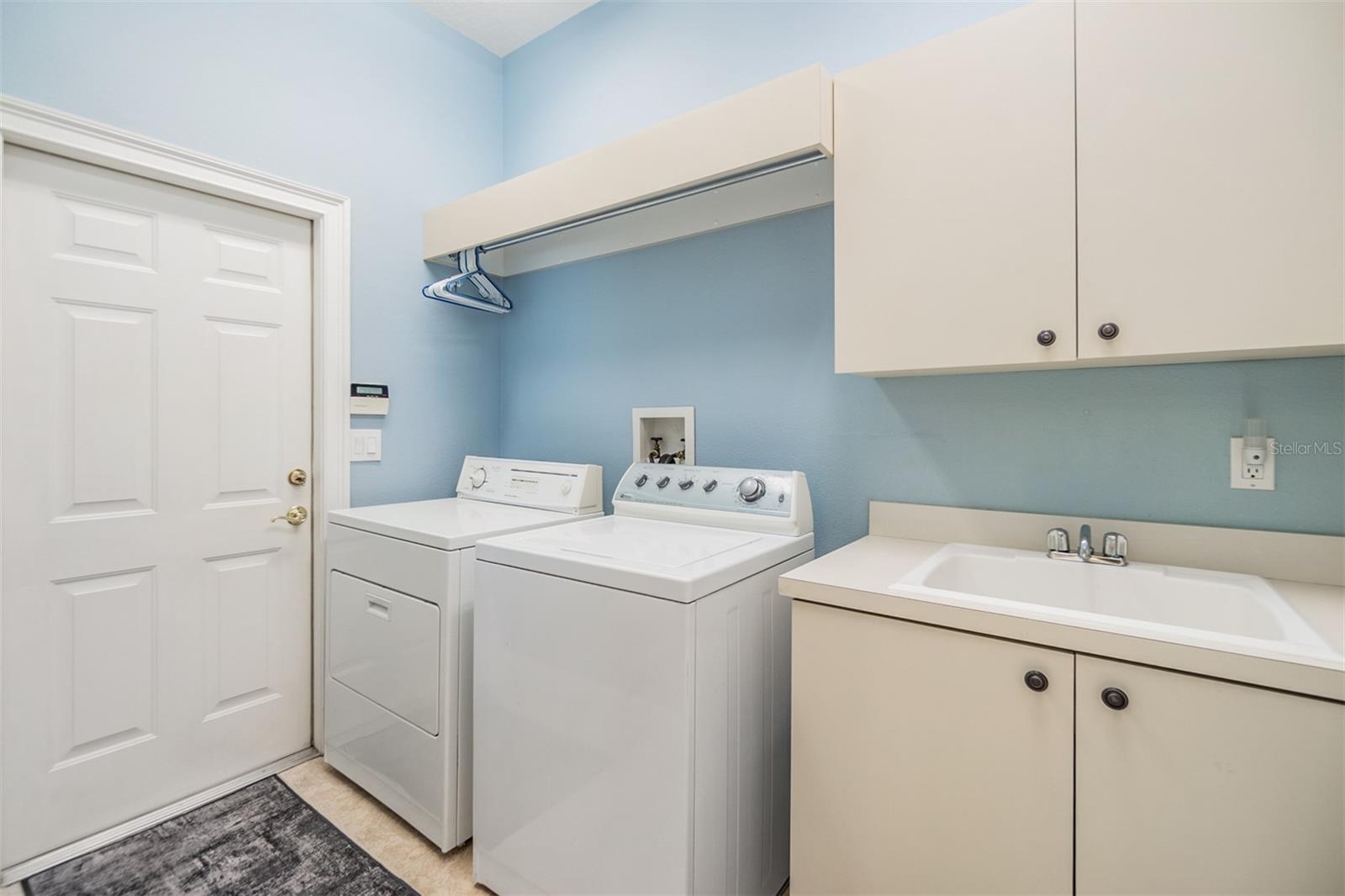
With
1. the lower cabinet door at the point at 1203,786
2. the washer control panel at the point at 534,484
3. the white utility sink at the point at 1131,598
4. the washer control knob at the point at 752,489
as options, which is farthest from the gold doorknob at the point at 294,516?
the lower cabinet door at the point at 1203,786

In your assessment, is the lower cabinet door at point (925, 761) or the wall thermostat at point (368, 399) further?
the wall thermostat at point (368, 399)

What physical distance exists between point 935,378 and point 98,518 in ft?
8.10

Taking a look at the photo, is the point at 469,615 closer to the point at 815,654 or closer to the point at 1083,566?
the point at 815,654

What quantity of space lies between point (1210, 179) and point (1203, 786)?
103cm

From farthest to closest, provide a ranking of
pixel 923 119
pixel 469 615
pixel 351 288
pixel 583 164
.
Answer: pixel 351 288 < pixel 583 164 < pixel 469 615 < pixel 923 119

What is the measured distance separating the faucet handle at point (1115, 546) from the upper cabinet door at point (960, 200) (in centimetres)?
47

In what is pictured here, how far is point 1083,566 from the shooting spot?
1352 millimetres

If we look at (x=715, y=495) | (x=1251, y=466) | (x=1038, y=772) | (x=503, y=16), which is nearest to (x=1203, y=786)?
(x=1038, y=772)

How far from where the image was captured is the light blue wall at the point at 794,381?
51.8 inches

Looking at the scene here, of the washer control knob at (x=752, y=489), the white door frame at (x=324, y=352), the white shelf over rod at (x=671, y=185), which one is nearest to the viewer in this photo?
the white shelf over rod at (x=671, y=185)

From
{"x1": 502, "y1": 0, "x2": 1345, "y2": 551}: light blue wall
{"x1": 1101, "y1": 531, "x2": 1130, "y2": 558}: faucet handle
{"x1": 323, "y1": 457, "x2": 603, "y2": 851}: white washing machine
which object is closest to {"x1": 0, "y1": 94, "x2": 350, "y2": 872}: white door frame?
{"x1": 323, "y1": 457, "x2": 603, "y2": 851}: white washing machine

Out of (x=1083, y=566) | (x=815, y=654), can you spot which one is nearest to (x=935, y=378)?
(x=1083, y=566)

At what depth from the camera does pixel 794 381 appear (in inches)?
74.9

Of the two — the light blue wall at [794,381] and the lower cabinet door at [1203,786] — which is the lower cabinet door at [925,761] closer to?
the lower cabinet door at [1203,786]
